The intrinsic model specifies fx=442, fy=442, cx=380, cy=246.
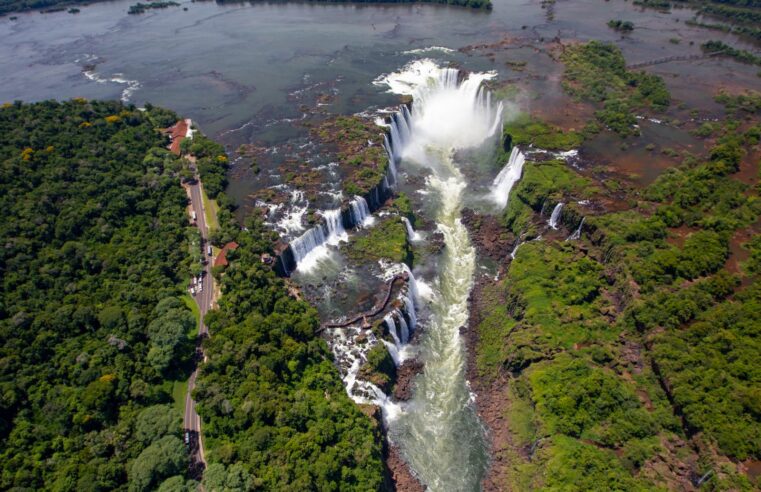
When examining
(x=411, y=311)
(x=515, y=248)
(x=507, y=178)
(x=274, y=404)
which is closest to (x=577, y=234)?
(x=515, y=248)

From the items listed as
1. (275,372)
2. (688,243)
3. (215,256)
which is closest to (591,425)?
(688,243)

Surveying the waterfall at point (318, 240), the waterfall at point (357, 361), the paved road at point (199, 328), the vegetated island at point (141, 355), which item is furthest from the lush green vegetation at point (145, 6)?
the waterfall at point (357, 361)

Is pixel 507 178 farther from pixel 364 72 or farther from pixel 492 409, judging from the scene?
pixel 364 72

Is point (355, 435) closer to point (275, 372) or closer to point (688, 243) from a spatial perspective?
point (275, 372)

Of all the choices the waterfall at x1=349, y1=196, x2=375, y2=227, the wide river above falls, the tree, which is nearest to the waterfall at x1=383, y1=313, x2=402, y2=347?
the wide river above falls

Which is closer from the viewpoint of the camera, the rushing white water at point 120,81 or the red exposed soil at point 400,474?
the red exposed soil at point 400,474

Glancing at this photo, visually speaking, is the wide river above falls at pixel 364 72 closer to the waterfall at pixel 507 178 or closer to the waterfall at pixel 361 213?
the waterfall at pixel 507 178

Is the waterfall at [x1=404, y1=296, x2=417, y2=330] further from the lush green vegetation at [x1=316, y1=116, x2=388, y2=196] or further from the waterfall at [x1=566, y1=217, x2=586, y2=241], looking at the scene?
the waterfall at [x1=566, y1=217, x2=586, y2=241]
